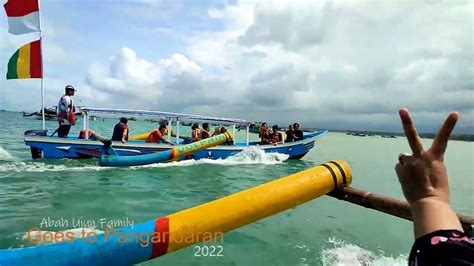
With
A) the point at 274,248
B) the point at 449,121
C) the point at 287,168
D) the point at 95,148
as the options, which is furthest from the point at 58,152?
the point at 449,121

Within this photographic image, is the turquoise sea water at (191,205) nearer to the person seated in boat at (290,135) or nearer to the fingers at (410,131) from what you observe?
the fingers at (410,131)

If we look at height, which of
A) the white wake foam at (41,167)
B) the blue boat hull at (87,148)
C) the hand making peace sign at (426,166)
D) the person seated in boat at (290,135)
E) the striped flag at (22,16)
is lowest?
the white wake foam at (41,167)

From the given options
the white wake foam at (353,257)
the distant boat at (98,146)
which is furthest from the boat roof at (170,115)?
the white wake foam at (353,257)

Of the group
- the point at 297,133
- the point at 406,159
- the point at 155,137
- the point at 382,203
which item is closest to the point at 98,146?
the point at 155,137

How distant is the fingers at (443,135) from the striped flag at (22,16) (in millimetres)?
14174

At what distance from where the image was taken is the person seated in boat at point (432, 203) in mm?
1169

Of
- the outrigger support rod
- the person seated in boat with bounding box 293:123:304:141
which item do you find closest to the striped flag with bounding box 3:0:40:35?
the person seated in boat with bounding box 293:123:304:141

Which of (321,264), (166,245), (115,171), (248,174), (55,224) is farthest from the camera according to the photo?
(248,174)

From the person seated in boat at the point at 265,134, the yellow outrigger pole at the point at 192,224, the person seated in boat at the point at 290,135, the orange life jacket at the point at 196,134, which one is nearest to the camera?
the yellow outrigger pole at the point at 192,224

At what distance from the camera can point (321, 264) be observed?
4840 mm

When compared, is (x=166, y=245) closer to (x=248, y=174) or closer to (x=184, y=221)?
(x=184, y=221)

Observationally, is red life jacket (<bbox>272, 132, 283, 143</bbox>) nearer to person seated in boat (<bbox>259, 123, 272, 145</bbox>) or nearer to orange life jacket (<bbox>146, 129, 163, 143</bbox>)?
person seated in boat (<bbox>259, 123, 272, 145</bbox>)

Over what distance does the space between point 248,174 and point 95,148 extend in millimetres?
5782

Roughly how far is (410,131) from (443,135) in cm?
11
